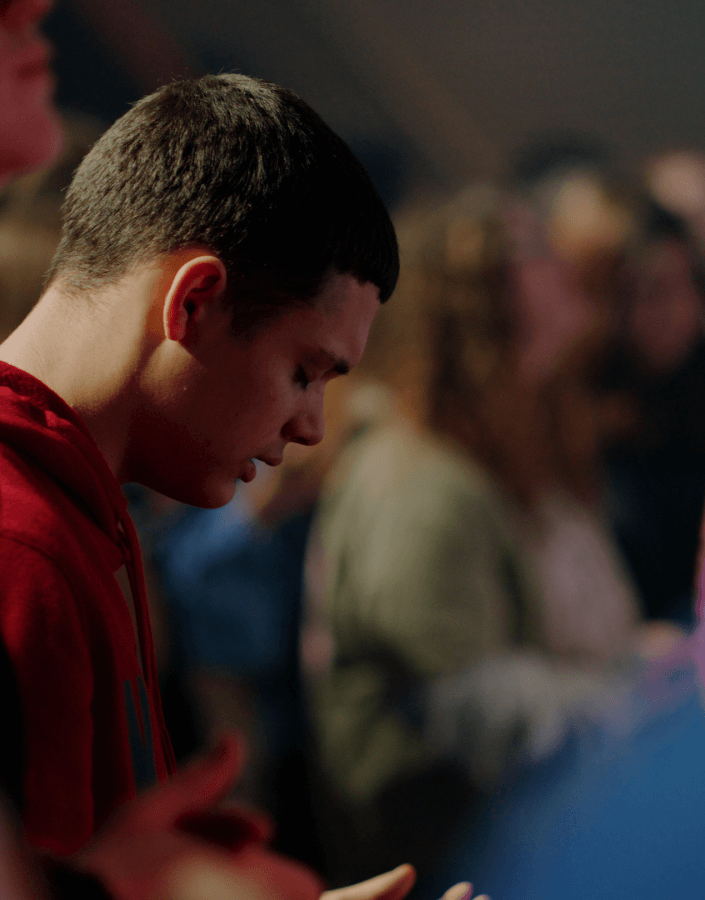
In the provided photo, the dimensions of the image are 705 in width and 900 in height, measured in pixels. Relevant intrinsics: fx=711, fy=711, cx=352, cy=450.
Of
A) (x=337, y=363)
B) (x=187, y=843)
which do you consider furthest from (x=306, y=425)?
(x=187, y=843)

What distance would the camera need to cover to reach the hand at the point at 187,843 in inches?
12.9

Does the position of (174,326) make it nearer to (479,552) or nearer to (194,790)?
(194,790)

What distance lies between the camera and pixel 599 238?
0.79m

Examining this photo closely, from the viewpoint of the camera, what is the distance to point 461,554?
2.65ft

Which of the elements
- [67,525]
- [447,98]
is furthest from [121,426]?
[447,98]

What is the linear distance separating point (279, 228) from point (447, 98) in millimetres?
417

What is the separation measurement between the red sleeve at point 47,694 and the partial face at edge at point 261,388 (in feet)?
0.46

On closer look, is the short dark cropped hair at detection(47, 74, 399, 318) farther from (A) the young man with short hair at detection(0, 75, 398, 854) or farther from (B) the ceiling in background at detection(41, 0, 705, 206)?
(B) the ceiling in background at detection(41, 0, 705, 206)

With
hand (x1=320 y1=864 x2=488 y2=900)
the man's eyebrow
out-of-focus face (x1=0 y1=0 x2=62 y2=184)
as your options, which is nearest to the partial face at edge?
the man's eyebrow

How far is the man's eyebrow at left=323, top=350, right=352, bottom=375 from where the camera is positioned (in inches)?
19.4

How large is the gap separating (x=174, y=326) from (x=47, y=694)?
0.72 ft

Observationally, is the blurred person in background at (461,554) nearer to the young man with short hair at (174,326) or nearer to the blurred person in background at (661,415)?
the blurred person in background at (661,415)

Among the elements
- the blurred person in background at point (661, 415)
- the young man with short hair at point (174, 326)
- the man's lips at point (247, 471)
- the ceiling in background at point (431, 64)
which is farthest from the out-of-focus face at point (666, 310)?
the man's lips at point (247, 471)

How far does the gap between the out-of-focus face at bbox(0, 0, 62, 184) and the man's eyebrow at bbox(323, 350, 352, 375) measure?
478mm
